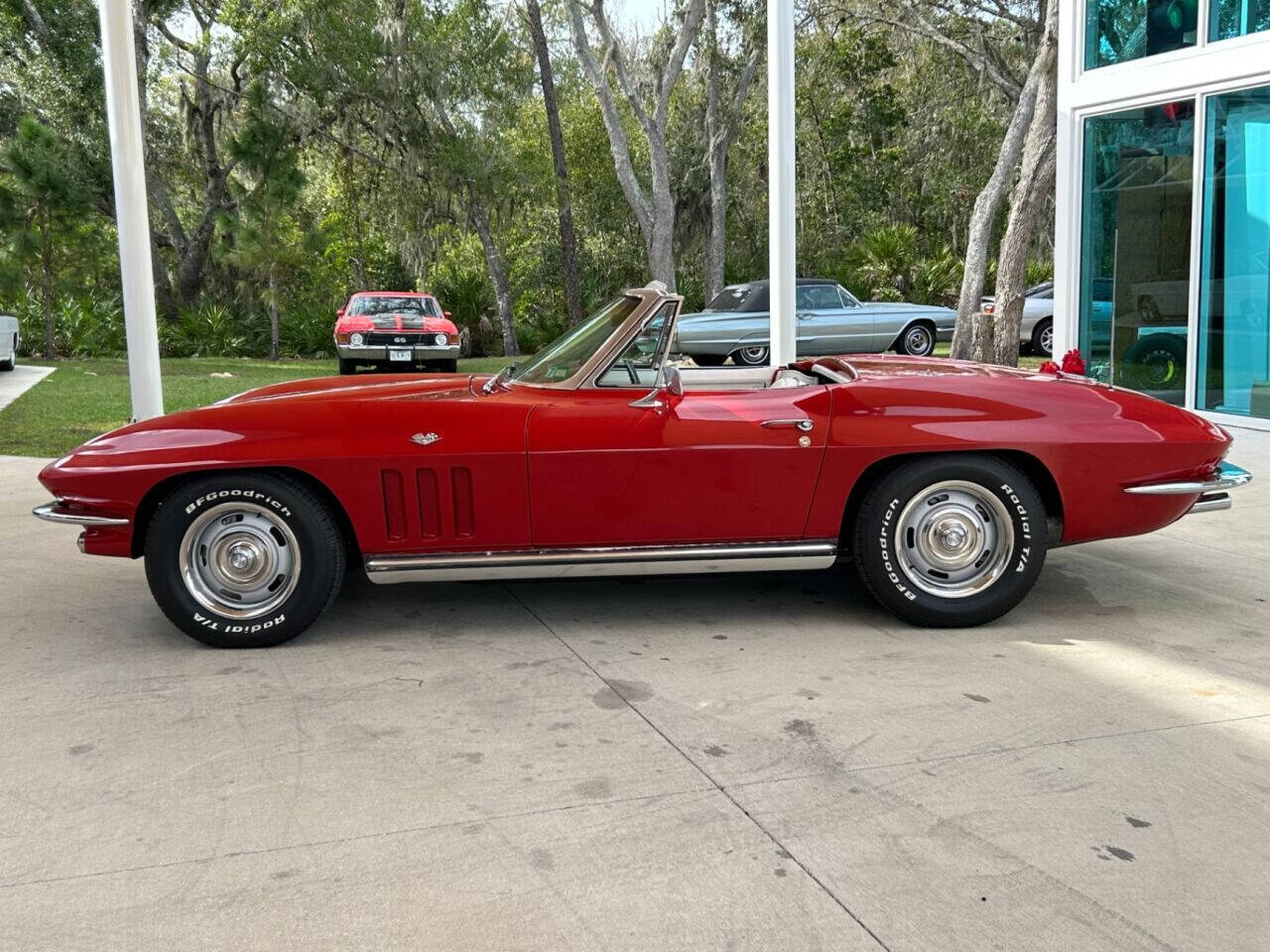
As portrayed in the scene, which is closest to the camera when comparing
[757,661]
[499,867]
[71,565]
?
[499,867]

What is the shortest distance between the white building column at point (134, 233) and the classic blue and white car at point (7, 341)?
1143cm

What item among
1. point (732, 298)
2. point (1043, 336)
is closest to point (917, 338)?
point (1043, 336)

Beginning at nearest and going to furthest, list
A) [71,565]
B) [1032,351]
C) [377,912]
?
1. [377,912]
2. [71,565]
3. [1032,351]

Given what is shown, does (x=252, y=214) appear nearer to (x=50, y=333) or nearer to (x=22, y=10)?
(x=50, y=333)

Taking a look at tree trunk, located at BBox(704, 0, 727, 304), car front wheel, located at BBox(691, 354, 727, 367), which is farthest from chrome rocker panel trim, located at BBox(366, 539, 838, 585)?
tree trunk, located at BBox(704, 0, 727, 304)

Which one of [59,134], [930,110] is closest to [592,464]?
[59,134]

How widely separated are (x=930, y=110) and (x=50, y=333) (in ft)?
79.5

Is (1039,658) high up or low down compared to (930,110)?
down

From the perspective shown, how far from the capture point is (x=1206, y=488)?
4828 millimetres

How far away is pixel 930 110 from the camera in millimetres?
34719

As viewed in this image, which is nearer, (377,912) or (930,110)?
(377,912)

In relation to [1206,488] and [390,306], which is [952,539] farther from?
[390,306]

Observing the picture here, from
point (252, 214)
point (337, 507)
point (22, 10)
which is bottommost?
point (337, 507)

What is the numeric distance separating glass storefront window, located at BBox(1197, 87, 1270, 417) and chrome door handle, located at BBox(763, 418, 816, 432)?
776 cm
